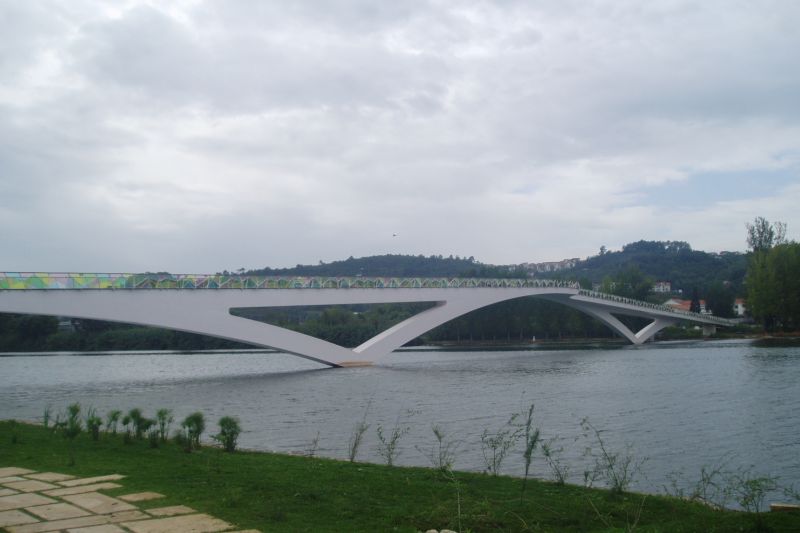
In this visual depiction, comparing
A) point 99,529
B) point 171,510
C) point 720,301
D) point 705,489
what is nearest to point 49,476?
point 171,510

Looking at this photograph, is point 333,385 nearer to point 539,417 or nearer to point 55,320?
point 539,417

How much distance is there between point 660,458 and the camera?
12.2 m

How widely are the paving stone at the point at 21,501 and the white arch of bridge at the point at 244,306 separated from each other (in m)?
20.5

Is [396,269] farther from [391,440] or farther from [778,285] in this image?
[391,440]

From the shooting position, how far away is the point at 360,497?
736cm

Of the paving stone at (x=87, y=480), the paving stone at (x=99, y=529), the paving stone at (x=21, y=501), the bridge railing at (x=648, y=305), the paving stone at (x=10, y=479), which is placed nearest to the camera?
the paving stone at (x=99, y=529)

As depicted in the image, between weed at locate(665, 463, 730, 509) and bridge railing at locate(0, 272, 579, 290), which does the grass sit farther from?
bridge railing at locate(0, 272, 579, 290)

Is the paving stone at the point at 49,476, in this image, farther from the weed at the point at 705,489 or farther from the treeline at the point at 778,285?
the treeline at the point at 778,285

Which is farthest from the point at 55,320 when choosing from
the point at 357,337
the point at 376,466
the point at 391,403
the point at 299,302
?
the point at 376,466

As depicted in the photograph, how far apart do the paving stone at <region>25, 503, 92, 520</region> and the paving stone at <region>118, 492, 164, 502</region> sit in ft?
1.64

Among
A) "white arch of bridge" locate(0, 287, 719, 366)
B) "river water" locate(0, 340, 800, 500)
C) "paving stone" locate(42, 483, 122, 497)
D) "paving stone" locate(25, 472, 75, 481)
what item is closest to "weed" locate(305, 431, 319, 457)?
"river water" locate(0, 340, 800, 500)

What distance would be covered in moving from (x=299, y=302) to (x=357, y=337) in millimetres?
30464

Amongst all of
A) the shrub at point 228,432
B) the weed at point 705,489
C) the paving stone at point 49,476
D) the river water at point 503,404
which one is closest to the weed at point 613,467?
the river water at point 503,404

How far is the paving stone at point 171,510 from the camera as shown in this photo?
616cm
